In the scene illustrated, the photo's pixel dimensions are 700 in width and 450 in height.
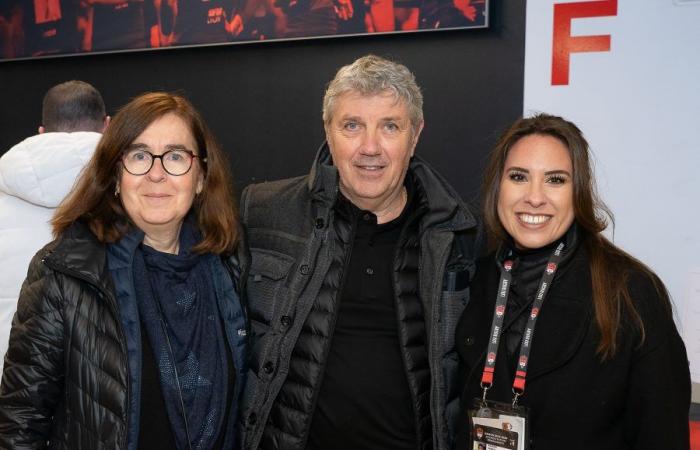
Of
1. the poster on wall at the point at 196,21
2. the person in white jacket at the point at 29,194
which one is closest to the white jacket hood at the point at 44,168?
the person in white jacket at the point at 29,194

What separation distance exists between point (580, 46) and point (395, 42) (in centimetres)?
72

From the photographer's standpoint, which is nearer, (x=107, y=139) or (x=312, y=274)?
(x=107, y=139)

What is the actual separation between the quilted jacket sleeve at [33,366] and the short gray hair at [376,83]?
0.99 m

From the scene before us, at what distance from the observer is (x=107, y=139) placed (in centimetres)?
161

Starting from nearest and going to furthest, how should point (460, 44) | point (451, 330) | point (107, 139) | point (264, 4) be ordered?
point (107, 139), point (451, 330), point (460, 44), point (264, 4)

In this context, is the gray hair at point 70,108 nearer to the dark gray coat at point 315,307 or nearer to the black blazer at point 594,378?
the dark gray coat at point 315,307

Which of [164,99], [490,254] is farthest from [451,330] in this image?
[164,99]

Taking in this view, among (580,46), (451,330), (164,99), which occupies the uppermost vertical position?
(580,46)

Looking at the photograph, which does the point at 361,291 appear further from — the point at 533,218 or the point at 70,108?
the point at 70,108

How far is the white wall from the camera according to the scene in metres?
2.28

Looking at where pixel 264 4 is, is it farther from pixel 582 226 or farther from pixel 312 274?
pixel 582 226

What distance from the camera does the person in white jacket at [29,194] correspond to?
1981 mm

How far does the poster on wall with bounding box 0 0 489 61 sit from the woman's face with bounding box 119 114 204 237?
120 cm

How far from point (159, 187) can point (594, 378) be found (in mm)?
1170
